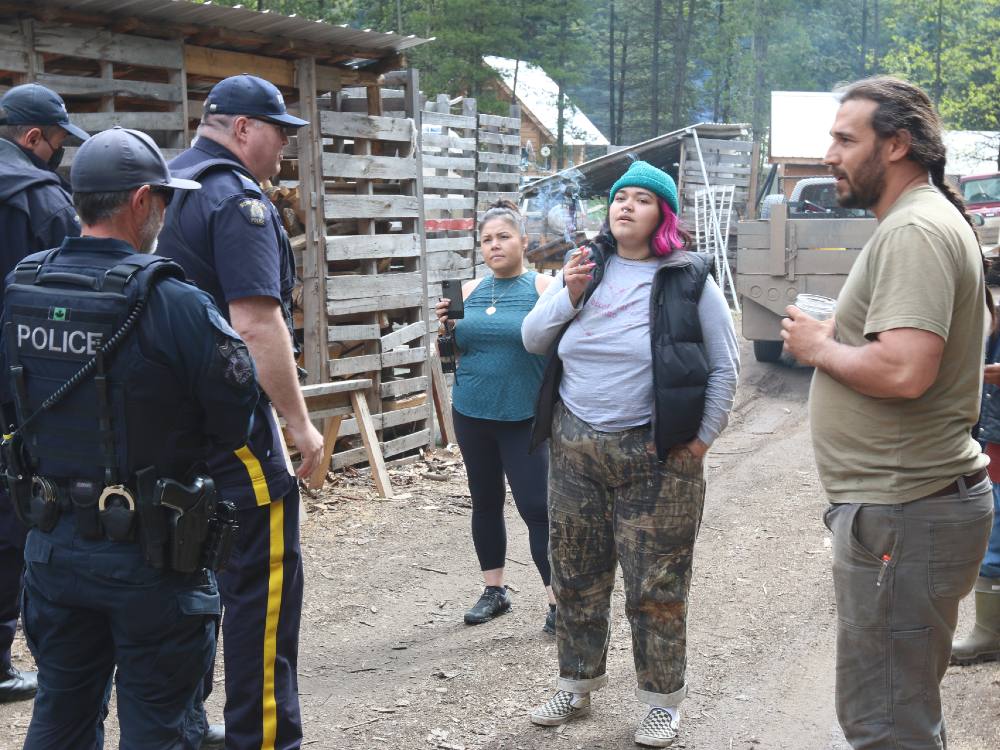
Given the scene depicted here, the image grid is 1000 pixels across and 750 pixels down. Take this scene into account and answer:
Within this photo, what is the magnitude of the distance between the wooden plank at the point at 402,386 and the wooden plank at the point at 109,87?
2814mm

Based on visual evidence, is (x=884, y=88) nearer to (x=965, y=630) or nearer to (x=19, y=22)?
(x=965, y=630)

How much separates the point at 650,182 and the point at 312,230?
4.39 meters

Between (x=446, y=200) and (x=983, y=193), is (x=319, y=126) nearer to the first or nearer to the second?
(x=446, y=200)

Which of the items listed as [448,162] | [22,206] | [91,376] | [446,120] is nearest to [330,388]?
[22,206]

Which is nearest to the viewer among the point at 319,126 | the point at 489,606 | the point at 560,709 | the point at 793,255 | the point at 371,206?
the point at 560,709

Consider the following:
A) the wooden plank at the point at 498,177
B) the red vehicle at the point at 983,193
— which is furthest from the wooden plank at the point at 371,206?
the red vehicle at the point at 983,193

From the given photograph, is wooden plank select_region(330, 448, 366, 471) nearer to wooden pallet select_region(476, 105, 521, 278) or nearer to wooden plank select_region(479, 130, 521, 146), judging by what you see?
wooden pallet select_region(476, 105, 521, 278)

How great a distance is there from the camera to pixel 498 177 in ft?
44.3

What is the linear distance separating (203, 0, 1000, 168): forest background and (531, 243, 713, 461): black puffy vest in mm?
15477

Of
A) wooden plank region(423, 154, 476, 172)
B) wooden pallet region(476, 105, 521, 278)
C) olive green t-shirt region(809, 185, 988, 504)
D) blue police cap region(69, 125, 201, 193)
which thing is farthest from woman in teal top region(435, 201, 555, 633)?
wooden pallet region(476, 105, 521, 278)

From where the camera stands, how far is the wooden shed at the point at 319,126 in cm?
632

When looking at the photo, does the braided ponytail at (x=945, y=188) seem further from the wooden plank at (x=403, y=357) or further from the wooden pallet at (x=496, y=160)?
the wooden pallet at (x=496, y=160)

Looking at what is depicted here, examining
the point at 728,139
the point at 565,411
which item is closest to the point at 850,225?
the point at 565,411

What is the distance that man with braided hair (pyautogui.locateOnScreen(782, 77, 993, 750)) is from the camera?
260 cm
